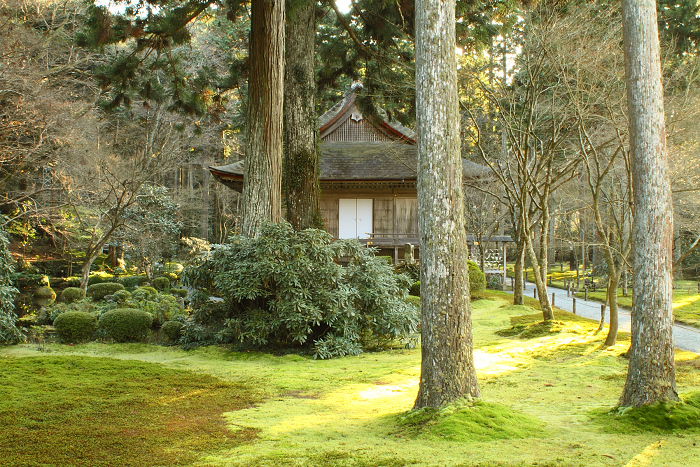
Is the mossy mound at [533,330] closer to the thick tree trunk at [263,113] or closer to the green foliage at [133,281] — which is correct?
the thick tree trunk at [263,113]

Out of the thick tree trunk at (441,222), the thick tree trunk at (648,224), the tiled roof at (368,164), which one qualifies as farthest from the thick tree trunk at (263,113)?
the tiled roof at (368,164)

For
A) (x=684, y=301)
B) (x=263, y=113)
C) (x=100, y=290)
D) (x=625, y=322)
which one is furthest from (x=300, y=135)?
(x=684, y=301)

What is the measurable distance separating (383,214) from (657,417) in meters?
17.5

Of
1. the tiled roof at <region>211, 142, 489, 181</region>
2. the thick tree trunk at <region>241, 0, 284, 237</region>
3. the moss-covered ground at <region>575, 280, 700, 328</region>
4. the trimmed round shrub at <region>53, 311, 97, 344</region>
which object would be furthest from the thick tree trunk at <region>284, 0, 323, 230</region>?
the moss-covered ground at <region>575, 280, 700, 328</region>

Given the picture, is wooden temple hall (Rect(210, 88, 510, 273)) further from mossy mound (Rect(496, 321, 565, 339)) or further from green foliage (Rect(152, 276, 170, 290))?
mossy mound (Rect(496, 321, 565, 339))

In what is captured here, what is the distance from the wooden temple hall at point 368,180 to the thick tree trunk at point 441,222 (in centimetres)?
1464

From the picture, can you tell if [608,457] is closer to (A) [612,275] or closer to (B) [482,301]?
(A) [612,275]

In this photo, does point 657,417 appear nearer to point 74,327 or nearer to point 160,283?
point 74,327

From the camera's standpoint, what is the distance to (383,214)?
21.7m

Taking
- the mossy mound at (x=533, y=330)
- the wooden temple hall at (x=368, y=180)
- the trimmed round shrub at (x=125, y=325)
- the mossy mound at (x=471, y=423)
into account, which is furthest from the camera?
the wooden temple hall at (x=368, y=180)

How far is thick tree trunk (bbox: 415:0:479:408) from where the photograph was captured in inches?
183

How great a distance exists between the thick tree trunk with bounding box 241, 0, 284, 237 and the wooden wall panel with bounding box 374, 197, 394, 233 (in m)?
11.8

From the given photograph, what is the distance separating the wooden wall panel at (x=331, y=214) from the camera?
2175cm

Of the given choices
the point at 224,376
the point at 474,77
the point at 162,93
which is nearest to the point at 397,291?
the point at 224,376
